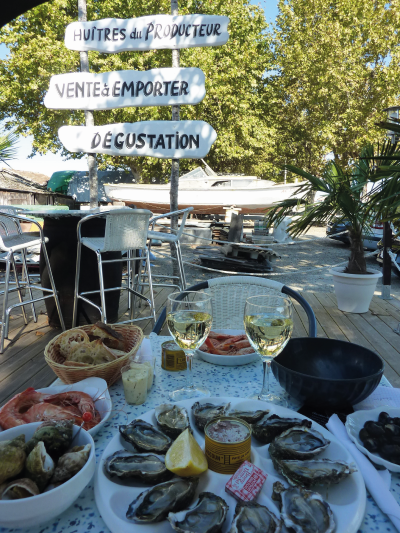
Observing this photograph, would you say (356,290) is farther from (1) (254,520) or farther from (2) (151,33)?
(1) (254,520)

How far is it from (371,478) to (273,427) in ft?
0.58

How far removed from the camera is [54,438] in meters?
0.60

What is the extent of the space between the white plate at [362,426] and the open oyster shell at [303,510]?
20cm

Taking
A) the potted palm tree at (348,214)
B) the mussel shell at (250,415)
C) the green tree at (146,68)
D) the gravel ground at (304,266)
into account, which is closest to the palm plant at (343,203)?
the potted palm tree at (348,214)

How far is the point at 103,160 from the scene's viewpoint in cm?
1928

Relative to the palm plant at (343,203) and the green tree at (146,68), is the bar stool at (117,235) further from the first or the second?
the green tree at (146,68)

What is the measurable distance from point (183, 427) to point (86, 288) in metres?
3.04

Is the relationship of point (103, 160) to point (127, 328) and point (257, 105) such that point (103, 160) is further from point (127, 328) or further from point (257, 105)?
point (127, 328)

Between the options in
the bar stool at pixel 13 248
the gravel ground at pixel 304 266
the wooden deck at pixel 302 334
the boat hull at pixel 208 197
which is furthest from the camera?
the boat hull at pixel 208 197

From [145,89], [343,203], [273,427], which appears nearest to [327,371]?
[273,427]

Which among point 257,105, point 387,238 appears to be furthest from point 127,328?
point 257,105

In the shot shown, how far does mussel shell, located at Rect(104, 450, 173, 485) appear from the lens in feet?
1.90

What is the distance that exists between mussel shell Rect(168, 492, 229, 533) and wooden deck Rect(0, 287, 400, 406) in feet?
7.59

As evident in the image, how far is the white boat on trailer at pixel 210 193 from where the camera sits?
46.1 feet
